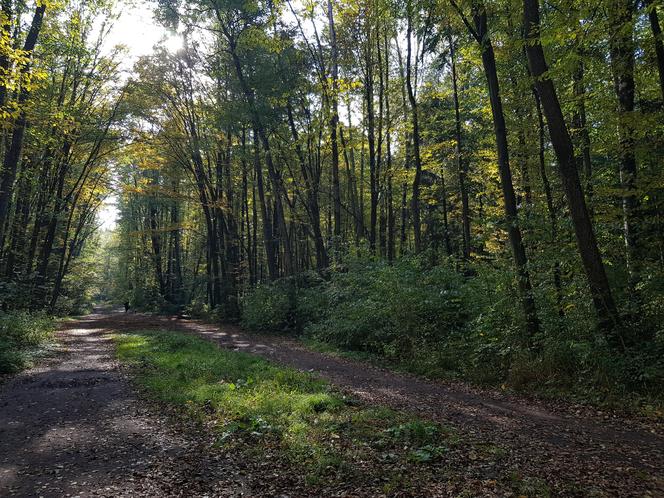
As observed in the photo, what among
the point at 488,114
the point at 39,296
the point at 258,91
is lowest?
the point at 39,296

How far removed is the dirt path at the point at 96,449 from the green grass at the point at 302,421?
59 cm

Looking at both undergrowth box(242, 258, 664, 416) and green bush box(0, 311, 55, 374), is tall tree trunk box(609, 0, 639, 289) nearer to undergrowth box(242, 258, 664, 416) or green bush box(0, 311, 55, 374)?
undergrowth box(242, 258, 664, 416)

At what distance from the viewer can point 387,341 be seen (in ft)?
41.5

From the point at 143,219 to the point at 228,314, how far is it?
24.9 meters

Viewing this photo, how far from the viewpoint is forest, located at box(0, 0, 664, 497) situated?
4.98 meters

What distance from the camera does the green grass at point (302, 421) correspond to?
479cm

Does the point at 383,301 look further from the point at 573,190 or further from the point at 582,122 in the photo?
the point at 582,122

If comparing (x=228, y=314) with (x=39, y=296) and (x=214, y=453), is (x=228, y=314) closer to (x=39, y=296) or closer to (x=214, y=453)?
(x=39, y=296)

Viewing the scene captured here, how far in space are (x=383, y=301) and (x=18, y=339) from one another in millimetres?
11351

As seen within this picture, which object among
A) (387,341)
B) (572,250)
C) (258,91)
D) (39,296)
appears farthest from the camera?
(39,296)

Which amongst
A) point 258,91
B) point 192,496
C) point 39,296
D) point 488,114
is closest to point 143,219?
point 39,296

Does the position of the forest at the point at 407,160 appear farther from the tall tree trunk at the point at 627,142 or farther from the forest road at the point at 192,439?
the forest road at the point at 192,439

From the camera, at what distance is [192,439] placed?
5.77m

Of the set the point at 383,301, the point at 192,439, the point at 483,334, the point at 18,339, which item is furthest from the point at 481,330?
the point at 18,339
